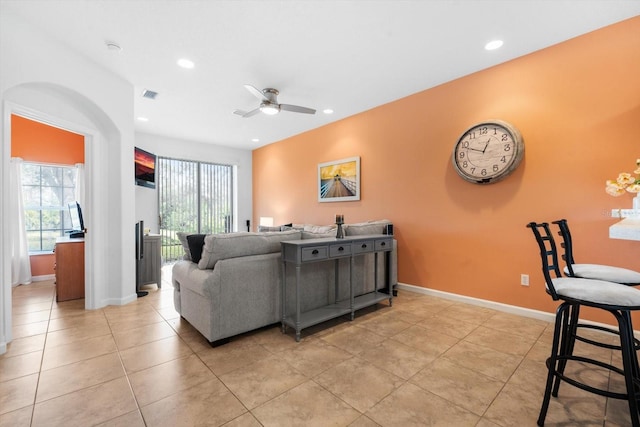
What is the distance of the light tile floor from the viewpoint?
1565mm

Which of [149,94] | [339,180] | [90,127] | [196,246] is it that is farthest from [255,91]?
[339,180]

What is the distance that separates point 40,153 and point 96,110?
7.94 ft

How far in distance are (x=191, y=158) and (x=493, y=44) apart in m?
6.11

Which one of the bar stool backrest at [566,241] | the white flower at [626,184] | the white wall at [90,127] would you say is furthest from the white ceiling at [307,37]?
the bar stool backrest at [566,241]

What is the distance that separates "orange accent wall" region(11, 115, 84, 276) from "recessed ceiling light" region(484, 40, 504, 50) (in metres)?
6.40

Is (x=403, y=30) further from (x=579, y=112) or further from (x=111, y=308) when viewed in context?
(x=111, y=308)

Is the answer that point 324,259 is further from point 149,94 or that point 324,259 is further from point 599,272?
point 149,94

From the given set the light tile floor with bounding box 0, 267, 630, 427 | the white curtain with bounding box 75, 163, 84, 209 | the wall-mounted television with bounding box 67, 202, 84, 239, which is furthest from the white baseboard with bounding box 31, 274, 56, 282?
the light tile floor with bounding box 0, 267, 630, 427

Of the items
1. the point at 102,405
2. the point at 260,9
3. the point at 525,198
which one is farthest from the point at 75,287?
the point at 525,198

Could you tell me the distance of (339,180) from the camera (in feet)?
16.5

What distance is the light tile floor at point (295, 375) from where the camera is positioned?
5.14 ft

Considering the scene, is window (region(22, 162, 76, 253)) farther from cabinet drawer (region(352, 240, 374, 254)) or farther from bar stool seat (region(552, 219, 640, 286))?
bar stool seat (region(552, 219, 640, 286))

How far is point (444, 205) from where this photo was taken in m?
3.61

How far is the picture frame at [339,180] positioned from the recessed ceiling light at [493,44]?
90.2 inches
